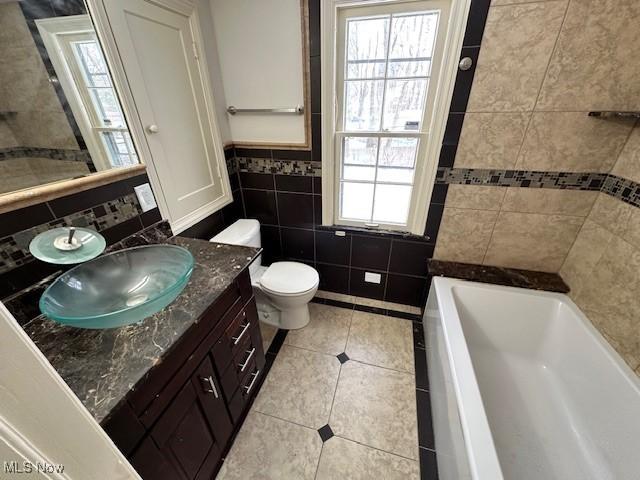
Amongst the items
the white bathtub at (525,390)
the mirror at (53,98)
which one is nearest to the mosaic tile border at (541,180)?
the white bathtub at (525,390)

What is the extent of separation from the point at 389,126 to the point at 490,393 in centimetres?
158

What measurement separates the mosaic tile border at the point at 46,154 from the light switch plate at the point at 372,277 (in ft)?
5.68

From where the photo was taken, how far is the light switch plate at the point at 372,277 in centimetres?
202

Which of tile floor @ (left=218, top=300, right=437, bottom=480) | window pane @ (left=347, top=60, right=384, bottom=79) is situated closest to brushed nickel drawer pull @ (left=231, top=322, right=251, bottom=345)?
tile floor @ (left=218, top=300, right=437, bottom=480)

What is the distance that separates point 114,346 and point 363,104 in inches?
63.9

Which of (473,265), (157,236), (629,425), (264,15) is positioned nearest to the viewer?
(629,425)

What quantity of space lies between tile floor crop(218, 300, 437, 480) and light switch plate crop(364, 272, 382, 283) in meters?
0.33

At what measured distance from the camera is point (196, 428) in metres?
0.96

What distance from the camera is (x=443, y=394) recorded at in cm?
121

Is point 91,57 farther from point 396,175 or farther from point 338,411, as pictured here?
point 338,411

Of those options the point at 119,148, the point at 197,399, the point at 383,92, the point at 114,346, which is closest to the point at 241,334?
the point at 197,399

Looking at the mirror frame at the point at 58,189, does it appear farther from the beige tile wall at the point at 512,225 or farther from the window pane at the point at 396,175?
the beige tile wall at the point at 512,225

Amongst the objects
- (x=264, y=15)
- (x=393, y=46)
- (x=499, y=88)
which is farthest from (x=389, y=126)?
(x=264, y=15)

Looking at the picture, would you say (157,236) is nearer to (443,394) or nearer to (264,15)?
(264,15)
